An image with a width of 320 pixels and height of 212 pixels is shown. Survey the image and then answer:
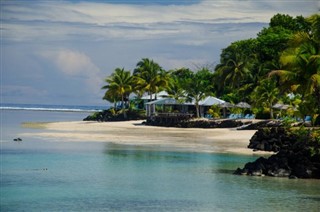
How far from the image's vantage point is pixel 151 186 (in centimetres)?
3192

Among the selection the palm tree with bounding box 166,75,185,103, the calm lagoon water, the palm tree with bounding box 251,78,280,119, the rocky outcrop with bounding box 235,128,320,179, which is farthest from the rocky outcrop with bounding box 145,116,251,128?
the rocky outcrop with bounding box 235,128,320,179

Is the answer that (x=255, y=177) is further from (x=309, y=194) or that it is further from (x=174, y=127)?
(x=174, y=127)

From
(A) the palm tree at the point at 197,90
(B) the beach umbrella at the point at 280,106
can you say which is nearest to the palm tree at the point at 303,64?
(B) the beach umbrella at the point at 280,106

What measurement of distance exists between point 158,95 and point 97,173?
61.4 meters

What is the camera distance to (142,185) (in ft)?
106

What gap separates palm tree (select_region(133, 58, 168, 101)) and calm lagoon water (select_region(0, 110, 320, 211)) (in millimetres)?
50039

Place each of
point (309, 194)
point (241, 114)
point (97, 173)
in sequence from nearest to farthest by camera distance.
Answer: point (309, 194) → point (97, 173) → point (241, 114)

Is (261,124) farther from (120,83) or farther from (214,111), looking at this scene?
(120,83)

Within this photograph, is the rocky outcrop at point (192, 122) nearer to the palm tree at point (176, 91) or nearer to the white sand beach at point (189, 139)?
the white sand beach at point (189, 139)

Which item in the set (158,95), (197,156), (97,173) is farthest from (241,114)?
(97,173)

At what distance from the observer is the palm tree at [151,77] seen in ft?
318

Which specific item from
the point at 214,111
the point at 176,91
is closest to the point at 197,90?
the point at 214,111

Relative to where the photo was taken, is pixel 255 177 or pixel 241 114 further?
pixel 241 114

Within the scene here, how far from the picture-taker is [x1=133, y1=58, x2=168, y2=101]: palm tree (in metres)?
96.8
